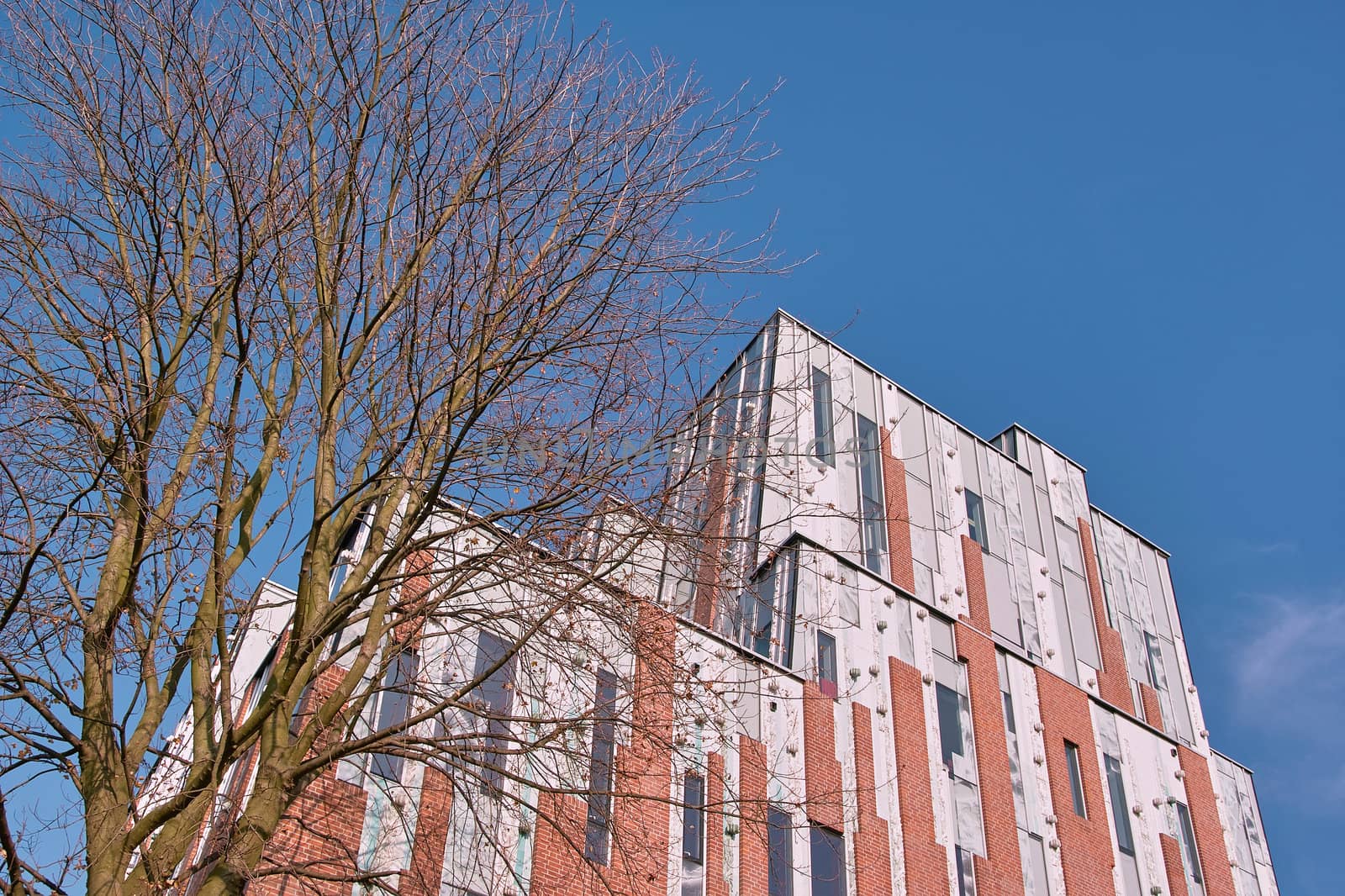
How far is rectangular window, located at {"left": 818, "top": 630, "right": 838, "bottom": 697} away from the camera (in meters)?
19.1

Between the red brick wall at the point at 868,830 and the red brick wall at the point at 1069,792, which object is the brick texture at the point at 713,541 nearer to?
the red brick wall at the point at 868,830

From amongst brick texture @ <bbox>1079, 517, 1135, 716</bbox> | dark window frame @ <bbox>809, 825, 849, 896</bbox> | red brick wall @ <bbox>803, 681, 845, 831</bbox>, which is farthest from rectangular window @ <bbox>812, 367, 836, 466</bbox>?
dark window frame @ <bbox>809, 825, 849, 896</bbox>

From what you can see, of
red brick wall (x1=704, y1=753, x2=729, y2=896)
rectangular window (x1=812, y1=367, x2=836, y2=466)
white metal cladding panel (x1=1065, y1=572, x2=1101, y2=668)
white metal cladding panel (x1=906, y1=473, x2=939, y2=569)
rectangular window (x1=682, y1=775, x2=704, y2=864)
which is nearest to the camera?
red brick wall (x1=704, y1=753, x2=729, y2=896)

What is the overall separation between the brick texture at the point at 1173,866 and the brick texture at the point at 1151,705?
2.90 metres

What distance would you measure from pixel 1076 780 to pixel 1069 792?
0.63 m

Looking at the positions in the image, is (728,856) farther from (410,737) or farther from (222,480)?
(222,480)

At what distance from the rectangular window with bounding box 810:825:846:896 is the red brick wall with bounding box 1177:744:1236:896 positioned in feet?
33.4

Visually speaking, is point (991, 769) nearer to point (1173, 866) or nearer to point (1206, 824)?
point (1173, 866)

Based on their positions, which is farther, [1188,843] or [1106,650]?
[1106,650]

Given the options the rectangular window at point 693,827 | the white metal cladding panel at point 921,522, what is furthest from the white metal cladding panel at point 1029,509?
the rectangular window at point 693,827

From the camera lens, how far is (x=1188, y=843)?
2327cm

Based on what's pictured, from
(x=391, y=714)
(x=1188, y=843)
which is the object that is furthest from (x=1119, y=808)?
(x=391, y=714)

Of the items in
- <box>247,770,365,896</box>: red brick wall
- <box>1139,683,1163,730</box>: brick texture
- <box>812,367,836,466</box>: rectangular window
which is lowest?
<box>247,770,365,896</box>: red brick wall

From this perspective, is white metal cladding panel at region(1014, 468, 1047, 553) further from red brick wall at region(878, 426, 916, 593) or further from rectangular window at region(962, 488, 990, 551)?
red brick wall at region(878, 426, 916, 593)
